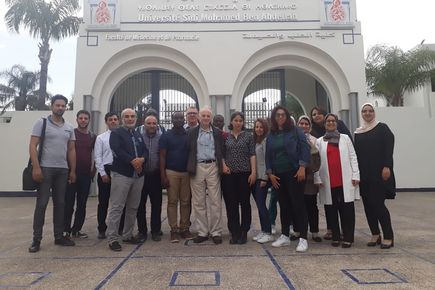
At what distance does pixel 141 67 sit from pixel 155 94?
1.07 meters

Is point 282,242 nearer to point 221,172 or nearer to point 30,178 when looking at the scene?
point 221,172

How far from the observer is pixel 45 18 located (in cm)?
1745

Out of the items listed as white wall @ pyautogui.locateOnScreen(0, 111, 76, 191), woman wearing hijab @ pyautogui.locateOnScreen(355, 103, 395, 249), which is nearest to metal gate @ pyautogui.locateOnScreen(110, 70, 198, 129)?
white wall @ pyautogui.locateOnScreen(0, 111, 76, 191)

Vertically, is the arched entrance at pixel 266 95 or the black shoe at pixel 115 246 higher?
the arched entrance at pixel 266 95

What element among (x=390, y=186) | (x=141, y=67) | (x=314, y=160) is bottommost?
(x=390, y=186)

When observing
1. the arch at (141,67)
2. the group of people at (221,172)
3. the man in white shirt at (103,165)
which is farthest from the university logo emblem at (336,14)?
the man in white shirt at (103,165)

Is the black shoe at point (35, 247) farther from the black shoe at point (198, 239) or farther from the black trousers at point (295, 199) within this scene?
the black trousers at point (295, 199)

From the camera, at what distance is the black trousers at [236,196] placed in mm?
5234

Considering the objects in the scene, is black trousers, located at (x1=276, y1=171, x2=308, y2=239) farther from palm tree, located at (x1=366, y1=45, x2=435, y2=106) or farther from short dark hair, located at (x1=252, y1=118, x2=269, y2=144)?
palm tree, located at (x1=366, y1=45, x2=435, y2=106)

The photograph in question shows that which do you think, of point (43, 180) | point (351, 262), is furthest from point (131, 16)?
point (351, 262)

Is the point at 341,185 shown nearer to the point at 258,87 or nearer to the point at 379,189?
the point at 379,189

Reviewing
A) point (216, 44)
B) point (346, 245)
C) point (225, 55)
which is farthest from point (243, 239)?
point (216, 44)

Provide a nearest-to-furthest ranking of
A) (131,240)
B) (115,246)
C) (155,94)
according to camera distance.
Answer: (115,246) → (131,240) → (155,94)

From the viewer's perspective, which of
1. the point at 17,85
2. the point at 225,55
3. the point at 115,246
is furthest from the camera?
the point at 17,85
